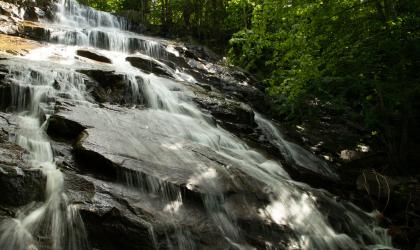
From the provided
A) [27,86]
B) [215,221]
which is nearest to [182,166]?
[215,221]

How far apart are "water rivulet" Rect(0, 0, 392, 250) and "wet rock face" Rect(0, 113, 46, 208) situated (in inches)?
4.2

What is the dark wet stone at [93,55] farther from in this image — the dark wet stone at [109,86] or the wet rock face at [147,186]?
the wet rock face at [147,186]

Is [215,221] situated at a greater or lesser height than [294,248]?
greater

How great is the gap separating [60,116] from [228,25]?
14.0 metres

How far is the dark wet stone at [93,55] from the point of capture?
11.4m

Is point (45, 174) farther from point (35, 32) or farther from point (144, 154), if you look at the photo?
point (35, 32)

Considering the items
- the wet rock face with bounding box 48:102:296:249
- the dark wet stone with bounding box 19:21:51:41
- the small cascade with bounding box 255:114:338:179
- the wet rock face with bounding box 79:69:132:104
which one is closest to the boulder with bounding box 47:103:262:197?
the wet rock face with bounding box 48:102:296:249

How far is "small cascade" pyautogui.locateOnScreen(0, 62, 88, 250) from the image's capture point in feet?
13.6

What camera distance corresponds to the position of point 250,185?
242 inches

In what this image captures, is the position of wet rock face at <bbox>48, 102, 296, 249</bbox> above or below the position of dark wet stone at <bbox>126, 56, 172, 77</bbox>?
below

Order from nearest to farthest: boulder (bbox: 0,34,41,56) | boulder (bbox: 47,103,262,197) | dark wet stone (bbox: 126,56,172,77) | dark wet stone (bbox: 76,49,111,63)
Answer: boulder (bbox: 47,103,262,197) → boulder (bbox: 0,34,41,56) → dark wet stone (bbox: 76,49,111,63) → dark wet stone (bbox: 126,56,172,77)

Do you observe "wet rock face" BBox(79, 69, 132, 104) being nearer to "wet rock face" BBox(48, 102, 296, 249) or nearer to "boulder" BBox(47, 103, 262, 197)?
"boulder" BBox(47, 103, 262, 197)

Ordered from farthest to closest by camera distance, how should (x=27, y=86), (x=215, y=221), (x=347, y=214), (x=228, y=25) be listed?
(x=228, y=25), (x=27, y=86), (x=347, y=214), (x=215, y=221)

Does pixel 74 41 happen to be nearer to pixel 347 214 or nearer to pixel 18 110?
pixel 18 110
